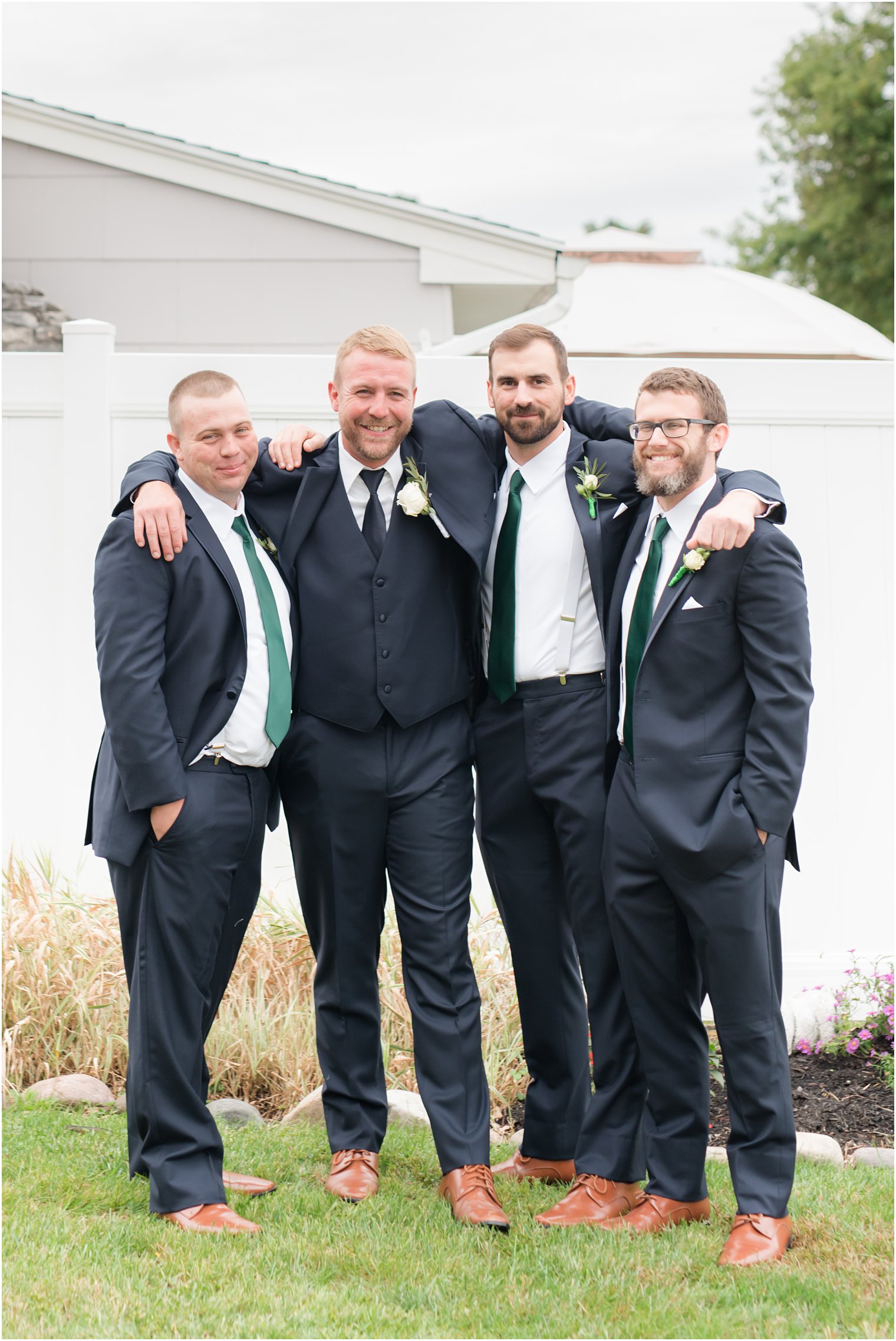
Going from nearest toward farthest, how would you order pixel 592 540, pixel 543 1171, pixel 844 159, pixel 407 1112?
pixel 592 540
pixel 543 1171
pixel 407 1112
pixel 844 159

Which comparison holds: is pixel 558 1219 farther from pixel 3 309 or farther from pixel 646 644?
pixel 3 309

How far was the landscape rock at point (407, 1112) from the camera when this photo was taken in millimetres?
4602

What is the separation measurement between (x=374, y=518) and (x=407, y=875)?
44.4 inches

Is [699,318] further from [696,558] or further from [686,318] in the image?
[696,558]

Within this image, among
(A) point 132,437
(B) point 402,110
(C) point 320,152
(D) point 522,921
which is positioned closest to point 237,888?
(D) point 522,921

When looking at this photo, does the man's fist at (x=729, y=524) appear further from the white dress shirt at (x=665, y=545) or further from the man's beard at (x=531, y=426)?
the man's beard at (x=531, y=426)

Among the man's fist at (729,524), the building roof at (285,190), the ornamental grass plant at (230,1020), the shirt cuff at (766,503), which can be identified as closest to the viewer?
the man's fist at (729,524)

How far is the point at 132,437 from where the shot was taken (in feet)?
18.6

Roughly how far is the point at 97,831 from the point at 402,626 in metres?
1.10

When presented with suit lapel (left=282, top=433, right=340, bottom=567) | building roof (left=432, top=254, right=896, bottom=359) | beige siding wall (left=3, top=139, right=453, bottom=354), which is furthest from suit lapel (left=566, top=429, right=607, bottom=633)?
beige siding wall (left=3, top=139, right=453, bottom=354)

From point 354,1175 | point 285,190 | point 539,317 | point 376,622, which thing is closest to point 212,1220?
point 354,1175

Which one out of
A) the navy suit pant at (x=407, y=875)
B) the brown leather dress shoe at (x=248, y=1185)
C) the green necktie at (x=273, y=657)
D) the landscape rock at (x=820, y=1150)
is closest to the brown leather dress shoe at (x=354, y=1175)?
the navy suit pant at (x=407, y=875)

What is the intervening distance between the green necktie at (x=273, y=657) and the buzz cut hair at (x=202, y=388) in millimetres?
377

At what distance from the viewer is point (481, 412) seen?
564cm
